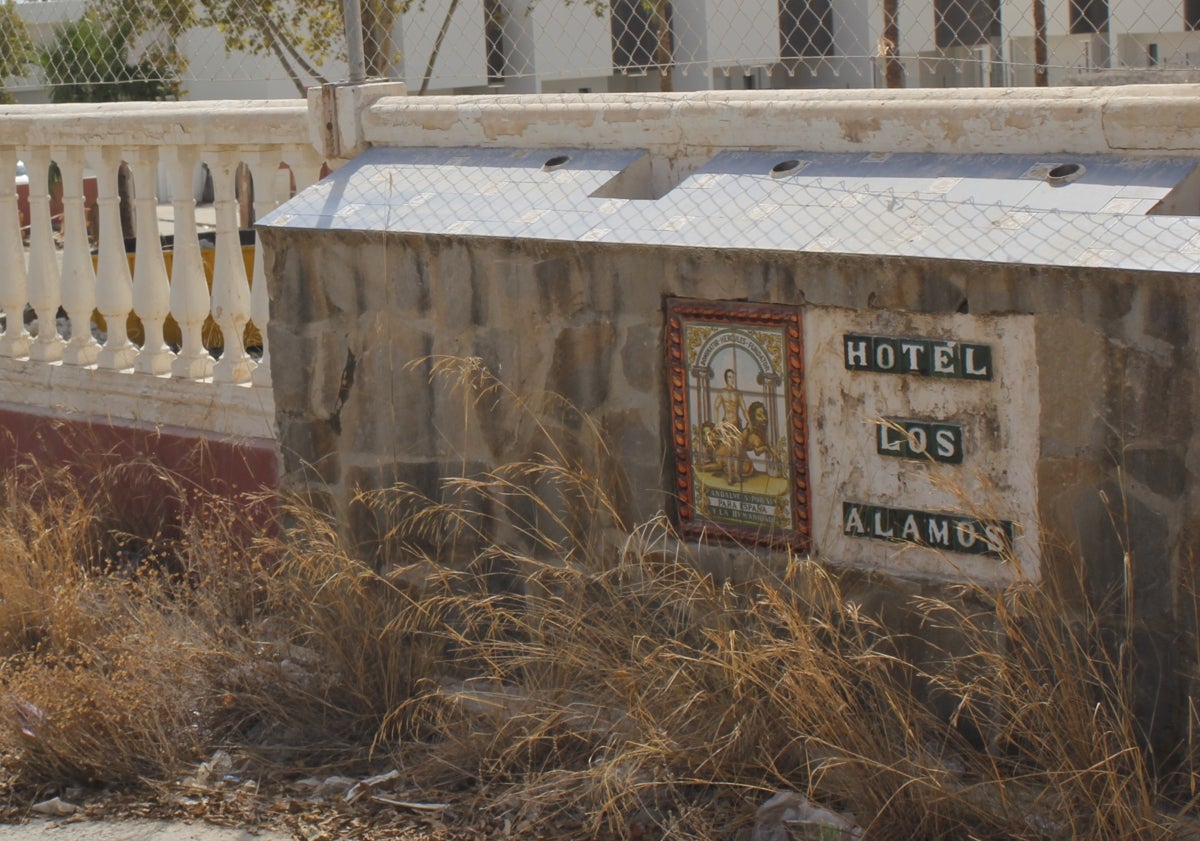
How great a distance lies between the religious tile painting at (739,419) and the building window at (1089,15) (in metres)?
1.12

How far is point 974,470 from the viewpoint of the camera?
3.62 metres

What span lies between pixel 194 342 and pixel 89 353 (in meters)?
0.61

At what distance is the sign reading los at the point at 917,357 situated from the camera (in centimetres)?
355

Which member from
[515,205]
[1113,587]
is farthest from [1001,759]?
[515,205]

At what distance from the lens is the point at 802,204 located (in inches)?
153

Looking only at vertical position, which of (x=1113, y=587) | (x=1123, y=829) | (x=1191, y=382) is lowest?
(x=1123, y=829)

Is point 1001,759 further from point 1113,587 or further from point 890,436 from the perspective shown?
point 890,436

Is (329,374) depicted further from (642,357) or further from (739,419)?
(739,419)

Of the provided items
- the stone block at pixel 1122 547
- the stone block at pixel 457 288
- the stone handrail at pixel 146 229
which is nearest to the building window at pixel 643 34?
the stone block at pixel 457 288

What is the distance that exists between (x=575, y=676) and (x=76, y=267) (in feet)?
9.69

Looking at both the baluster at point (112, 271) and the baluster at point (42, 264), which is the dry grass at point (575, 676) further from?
the baluster at point (42, 264)

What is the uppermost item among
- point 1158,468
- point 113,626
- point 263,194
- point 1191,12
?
point 1191,12

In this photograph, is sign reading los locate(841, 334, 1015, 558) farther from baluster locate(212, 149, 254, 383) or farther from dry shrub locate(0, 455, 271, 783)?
baluster locate(212, 149, 254, 383)

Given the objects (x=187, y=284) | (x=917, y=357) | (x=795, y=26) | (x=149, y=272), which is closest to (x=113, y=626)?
(x=187, y=284)
